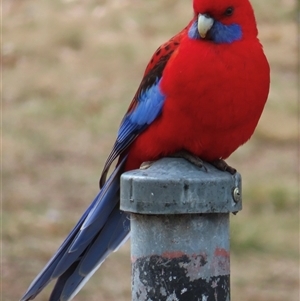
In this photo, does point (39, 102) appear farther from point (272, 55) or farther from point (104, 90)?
point (272, 55)

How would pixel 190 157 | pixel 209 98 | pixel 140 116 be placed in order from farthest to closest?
pixel 140 116, pixel 209 98, pixel 190 157

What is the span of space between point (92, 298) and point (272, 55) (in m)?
6.69

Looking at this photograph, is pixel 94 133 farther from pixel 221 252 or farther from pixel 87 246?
pixel 221 252

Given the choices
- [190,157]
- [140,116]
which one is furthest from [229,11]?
[190,157]

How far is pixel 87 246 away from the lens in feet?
11.7

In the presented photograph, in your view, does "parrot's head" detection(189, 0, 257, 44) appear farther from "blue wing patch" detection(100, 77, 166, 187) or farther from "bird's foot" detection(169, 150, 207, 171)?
"bird's foot" detection(169, 150, 207, 171)

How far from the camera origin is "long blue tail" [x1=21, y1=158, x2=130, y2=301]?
131 inches

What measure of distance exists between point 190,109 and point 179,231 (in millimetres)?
970

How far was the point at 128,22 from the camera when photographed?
512 inches

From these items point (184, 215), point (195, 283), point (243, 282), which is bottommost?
point (243, 282)

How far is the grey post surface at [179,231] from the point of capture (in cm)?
257

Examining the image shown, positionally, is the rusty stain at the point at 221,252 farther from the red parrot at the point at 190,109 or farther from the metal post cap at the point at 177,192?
the red parrot at the point at 190,109

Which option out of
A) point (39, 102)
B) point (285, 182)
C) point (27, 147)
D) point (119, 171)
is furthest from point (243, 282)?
point (39, 102)

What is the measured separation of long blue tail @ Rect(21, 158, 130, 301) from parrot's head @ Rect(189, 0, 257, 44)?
0.72 meters
